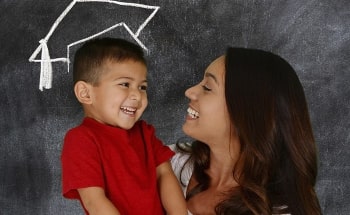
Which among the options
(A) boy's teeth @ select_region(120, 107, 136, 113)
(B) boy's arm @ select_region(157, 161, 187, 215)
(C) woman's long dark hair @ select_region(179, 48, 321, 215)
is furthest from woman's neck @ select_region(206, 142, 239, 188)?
(A) boy's teeth @ select_region(120, 107, 136, 113)

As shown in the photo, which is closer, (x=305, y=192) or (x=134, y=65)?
(x=134, y=65)

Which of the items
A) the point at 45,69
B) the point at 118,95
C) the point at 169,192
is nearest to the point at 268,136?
the point at 169,192

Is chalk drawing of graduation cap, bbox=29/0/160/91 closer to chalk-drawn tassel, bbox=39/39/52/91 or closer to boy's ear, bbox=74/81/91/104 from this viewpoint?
chalk-drawn tassel, bbox=39/39/52/91

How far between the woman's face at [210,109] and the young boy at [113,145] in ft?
0.49

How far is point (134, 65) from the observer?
133 centimetres

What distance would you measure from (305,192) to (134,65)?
0.55 metres

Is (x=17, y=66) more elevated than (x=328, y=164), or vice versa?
(x=17, y=66)

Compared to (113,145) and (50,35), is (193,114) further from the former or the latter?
(50,35)

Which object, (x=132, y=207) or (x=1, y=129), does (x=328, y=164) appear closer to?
(x=132, y=207)

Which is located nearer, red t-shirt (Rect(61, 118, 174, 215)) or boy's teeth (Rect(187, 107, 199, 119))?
red t-shirt (Rect(61, 118, 174, 215))

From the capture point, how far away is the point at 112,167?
4.17 ft

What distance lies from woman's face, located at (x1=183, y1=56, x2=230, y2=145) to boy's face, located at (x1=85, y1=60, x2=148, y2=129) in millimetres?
210

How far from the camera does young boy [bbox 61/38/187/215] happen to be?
1.24 metres

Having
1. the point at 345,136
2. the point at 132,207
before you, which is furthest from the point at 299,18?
the point at 132,207
